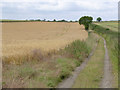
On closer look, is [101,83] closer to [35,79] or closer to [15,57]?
[35,79]

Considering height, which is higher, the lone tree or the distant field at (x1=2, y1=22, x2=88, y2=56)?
the lone tree

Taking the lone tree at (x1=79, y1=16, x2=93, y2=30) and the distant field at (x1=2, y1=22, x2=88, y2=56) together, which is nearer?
the distant field at (x1=2, y1=22, x2=88, y2=56)

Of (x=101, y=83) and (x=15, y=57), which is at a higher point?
(x=15, y=57)

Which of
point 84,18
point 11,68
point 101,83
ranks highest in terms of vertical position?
point 84,18

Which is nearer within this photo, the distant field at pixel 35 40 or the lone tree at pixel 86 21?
the distant field at pixel 35 40

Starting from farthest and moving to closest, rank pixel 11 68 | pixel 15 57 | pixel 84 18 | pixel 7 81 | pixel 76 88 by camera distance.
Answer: pixel 84 18
pixel 15 57
pixel 11 68
pixel 76 88
pixel 7 81

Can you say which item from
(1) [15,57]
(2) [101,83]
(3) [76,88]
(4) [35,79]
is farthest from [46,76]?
(1) [15,57]

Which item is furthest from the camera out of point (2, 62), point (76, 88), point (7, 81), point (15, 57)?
point (15, 57)

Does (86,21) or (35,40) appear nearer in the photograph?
(35,40)

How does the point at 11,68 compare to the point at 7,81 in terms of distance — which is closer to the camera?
the point at 7,81

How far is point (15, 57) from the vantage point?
37.6 ft

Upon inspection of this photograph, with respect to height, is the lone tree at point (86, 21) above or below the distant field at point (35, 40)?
above

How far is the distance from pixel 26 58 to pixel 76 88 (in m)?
4.41

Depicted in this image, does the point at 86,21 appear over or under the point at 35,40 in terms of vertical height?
over
